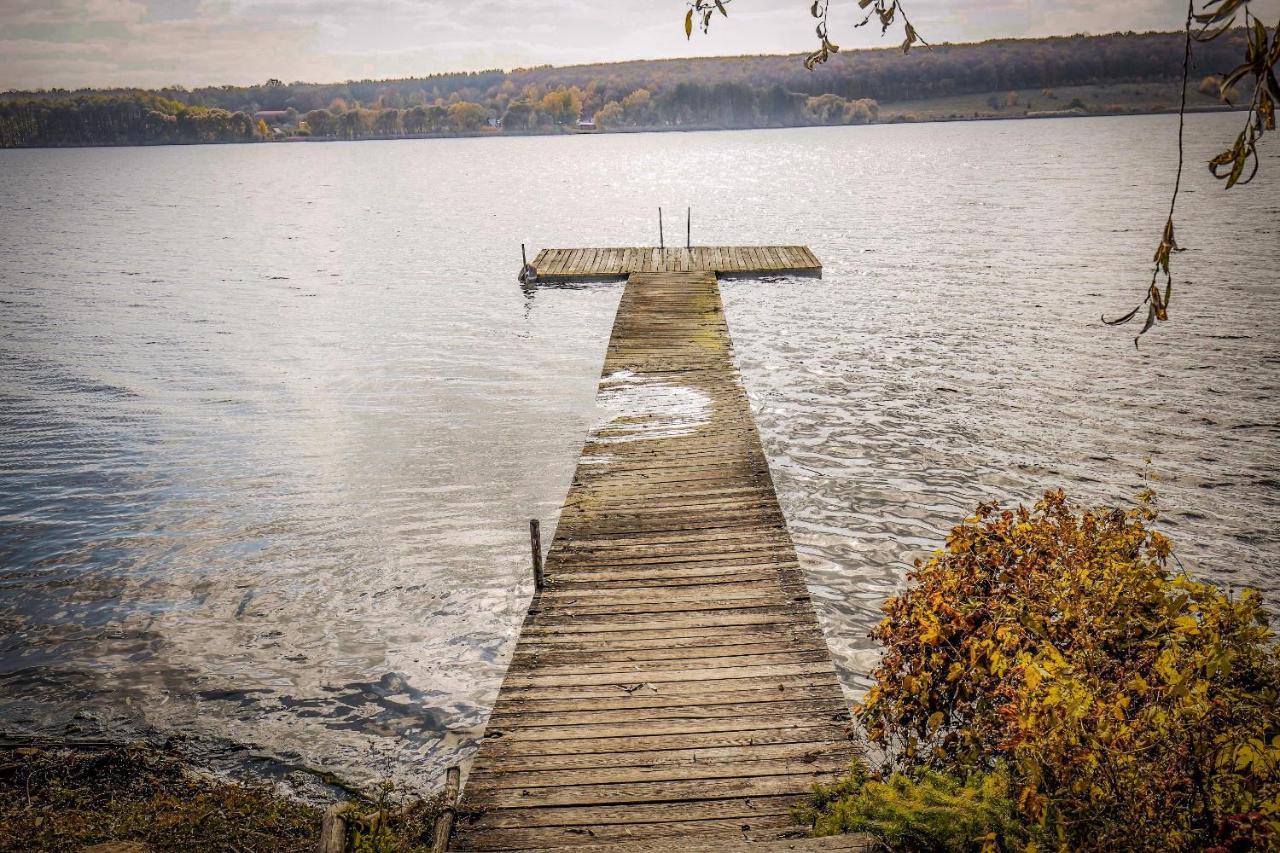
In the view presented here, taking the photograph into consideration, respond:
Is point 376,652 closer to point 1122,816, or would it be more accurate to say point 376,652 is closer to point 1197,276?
point 1122,816

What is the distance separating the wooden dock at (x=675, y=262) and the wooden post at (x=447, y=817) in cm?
2556

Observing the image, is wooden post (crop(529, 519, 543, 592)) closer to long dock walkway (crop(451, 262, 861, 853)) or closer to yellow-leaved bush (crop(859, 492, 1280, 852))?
long dock walkway (crop(451, 262, 861, 853))

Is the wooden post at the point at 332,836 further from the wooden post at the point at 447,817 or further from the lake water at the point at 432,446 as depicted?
the lake water at the point at 432,446

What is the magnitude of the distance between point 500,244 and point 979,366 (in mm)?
34068

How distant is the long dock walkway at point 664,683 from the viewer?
6281 mm

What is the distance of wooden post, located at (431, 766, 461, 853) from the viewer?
5.98m

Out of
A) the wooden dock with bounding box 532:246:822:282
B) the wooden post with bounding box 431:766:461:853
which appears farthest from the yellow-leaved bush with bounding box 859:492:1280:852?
the wooden dock with bounding box 532:246:822:282

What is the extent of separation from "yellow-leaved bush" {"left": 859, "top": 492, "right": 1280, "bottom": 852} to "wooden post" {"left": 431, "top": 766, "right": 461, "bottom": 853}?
3495mm

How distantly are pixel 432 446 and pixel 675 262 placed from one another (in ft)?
56.9

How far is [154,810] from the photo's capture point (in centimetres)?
778

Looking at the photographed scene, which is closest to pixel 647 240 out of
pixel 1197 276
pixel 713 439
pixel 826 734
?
pixel 1197 276

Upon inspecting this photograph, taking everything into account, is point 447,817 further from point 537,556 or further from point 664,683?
point 537,556

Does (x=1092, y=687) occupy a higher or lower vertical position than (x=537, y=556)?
higher

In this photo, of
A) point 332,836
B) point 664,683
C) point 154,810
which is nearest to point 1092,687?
point 664,683
